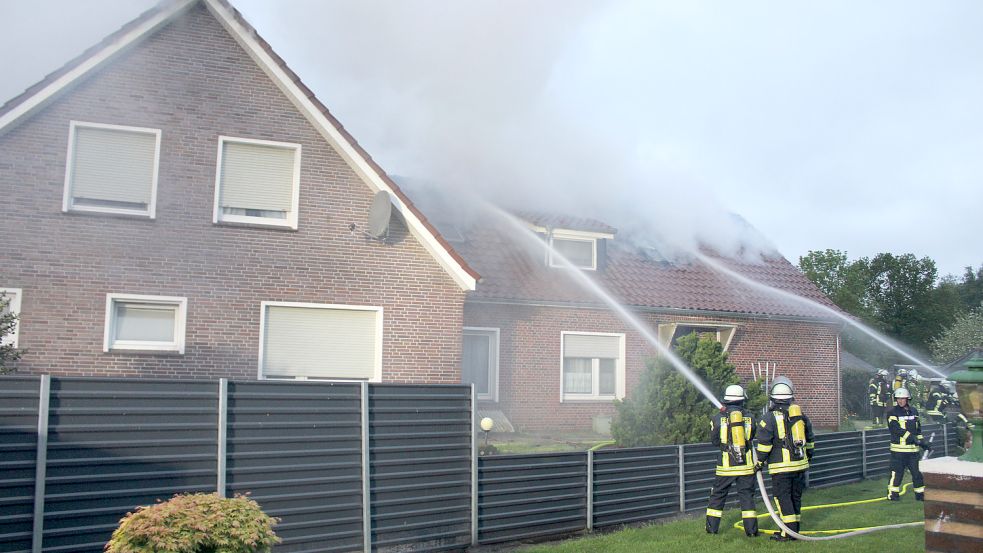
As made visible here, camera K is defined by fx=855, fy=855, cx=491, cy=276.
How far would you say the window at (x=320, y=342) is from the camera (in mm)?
12734

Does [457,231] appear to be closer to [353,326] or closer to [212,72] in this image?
[353,326]

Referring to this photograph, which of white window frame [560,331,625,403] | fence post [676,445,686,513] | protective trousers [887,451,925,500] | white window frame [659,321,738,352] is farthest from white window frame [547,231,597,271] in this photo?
fence post [676,445,686,513]

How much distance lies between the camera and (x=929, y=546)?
6039mm

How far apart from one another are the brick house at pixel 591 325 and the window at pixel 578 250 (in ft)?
0.10

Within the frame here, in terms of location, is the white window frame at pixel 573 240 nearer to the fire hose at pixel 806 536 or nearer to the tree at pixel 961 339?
the fire hose at pixel 806 536

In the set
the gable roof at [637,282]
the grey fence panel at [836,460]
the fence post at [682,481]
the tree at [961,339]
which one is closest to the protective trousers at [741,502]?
the fence post at [682,481]

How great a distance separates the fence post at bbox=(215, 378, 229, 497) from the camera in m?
7.12

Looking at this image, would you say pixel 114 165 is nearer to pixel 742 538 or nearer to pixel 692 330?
pixel 742 538

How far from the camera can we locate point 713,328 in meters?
20.4

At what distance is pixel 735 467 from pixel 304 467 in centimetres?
470

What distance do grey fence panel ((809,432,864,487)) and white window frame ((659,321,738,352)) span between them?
17.8 ft

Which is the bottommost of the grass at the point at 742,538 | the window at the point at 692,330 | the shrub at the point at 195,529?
the grass at the point at 742,538

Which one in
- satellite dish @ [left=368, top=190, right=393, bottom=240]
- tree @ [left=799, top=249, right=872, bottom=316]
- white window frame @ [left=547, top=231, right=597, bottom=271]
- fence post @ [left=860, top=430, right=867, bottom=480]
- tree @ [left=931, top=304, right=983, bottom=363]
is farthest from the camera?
tree @ [left=799, top=249, right=872, bottom=316]

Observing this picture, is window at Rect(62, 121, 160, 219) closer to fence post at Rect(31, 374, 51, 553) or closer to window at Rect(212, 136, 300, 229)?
window at Rect(212, 136, 300, 229)
